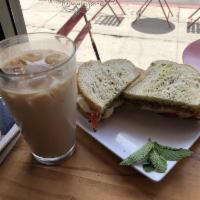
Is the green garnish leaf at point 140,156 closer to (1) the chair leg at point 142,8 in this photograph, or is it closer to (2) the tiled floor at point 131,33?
(2) the tiled floor at point 131,33

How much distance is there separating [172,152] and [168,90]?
14 cm

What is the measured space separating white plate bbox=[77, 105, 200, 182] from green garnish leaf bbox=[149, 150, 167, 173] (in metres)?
0.04

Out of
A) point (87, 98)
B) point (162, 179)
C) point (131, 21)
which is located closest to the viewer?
point (162, 179)

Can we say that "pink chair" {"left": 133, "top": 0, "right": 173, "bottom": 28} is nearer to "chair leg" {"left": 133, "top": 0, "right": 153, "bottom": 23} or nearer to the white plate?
"chair leg" {"left": 133, "top": 0, "right": 153, "bottom": 23}

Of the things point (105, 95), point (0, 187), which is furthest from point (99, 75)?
point (0, 187)

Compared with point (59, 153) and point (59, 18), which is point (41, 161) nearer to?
point (59, 153)

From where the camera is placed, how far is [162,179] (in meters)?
0.47

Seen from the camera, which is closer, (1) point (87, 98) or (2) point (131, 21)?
(1) point (87, 98)

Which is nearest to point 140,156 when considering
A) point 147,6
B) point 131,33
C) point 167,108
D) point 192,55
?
point 167,108

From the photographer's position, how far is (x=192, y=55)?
0.74 m

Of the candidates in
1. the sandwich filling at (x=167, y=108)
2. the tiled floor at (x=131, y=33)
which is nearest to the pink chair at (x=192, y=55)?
the sandwich filling at (x=167, y=108)

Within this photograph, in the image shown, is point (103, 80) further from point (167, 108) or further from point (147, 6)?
point (147, 6)

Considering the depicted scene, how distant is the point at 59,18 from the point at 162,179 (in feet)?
7.31

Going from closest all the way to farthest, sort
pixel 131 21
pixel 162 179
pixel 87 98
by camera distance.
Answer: pixel 162 179
pixel 87 98
pixel 131 21
